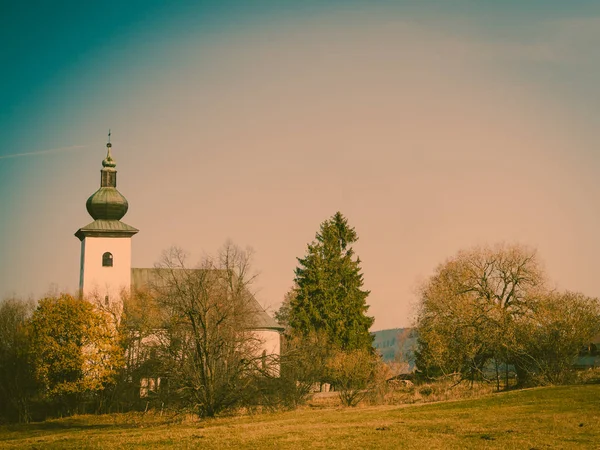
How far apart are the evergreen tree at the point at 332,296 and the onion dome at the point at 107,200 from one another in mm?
14687

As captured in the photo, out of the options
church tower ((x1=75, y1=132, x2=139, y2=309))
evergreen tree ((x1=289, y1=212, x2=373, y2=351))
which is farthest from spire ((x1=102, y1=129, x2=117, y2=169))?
evergreen tree ((x1=289, y1=212, x2=373, y2=351))

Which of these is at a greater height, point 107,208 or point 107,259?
point 107,208

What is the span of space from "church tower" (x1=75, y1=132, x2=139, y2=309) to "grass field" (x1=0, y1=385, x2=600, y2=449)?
28518mm

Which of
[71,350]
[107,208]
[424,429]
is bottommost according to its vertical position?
[424,429]

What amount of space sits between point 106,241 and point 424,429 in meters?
40.8

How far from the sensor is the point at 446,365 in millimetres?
36875

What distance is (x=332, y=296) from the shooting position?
174 ft

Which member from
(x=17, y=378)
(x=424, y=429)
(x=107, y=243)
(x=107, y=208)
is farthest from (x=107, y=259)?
(x=424, y=429)

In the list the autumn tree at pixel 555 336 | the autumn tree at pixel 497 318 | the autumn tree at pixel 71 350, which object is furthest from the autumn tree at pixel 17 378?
the autumn tree at pixel 555 336

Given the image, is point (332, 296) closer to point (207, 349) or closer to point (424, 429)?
point (207, 349)

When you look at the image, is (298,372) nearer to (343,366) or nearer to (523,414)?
(343,366)

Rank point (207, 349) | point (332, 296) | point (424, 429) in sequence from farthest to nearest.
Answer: point (332, 296) → point (207, 349) → point (424, 429)

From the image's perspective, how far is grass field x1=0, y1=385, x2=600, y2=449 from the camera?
17062 millimetres

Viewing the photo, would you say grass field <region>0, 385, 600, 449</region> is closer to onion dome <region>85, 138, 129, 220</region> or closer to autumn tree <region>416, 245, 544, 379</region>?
autumn tree <region>416, 245, 544, 379</region>
